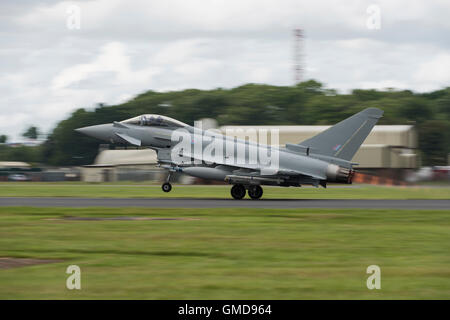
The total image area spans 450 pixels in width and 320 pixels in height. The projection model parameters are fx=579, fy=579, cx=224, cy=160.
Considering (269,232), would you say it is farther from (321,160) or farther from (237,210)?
(321,160)

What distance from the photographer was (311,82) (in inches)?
4156

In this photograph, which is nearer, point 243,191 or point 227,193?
point 243,191

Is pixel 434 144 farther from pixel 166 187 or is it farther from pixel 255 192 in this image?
pixel 166 187

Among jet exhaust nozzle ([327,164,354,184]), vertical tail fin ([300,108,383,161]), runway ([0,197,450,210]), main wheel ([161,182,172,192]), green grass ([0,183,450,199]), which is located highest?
vertical tail fin ([300,108,383,161])

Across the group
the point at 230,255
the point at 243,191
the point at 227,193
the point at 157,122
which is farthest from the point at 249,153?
the point at 230,255

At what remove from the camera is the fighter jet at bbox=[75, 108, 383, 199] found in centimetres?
2639

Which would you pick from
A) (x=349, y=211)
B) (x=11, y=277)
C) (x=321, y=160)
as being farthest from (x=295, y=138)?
(x=11, y=277)

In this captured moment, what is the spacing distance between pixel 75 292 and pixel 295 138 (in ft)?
125

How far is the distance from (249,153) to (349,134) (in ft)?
15.5

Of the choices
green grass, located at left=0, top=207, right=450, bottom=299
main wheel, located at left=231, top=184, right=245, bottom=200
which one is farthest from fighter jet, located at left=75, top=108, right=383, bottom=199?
green grass, located at left=0, top=207, right=450, bottom=299

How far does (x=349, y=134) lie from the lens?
2633cm

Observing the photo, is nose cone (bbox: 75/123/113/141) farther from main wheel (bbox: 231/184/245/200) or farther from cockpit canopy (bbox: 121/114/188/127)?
main wheel (bbox: 231/184/245/200)

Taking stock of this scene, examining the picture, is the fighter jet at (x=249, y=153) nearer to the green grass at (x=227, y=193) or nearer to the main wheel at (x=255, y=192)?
the main wheel at (x=255, y=192)

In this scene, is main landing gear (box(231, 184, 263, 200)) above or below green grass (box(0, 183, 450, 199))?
above
